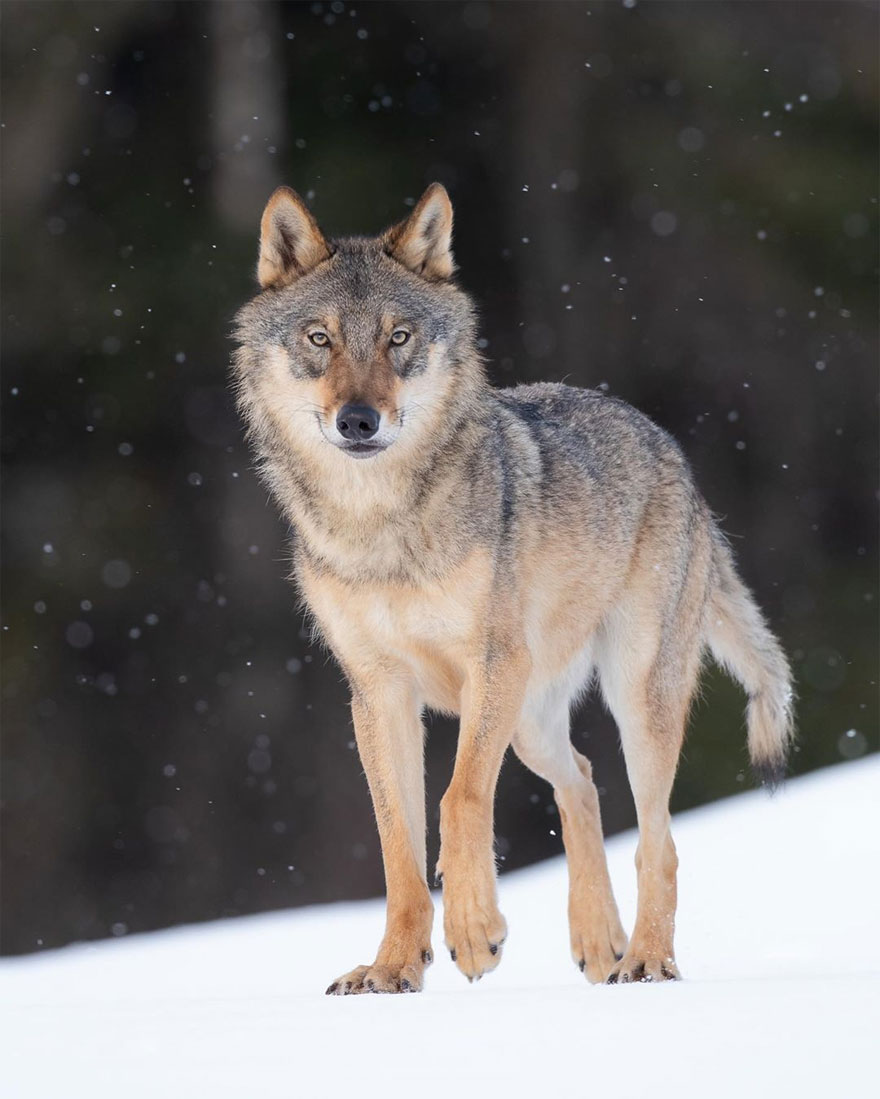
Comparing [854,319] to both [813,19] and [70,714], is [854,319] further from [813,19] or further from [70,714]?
[70,714]

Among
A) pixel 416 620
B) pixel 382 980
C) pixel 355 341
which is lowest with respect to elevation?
pixel 382 980

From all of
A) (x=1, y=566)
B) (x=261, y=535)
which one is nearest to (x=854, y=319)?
(x=261, y=535)

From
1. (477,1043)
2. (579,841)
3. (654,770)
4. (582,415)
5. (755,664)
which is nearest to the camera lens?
(477,1043)

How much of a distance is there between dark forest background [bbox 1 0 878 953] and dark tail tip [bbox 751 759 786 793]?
6.58m

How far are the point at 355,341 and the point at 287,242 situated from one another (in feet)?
2.08

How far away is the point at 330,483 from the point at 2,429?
31.5 ft

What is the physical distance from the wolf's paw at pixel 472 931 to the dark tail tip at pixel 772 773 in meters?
2.11

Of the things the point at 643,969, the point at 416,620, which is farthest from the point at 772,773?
the point at 416,620

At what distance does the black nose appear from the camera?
4.97 meters

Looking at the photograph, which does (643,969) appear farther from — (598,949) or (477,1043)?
(477,1043)

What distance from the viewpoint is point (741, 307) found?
49.1 feet

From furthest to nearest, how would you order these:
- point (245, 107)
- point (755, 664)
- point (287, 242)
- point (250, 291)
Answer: point (245, 107) < point (250, 291) < point (755, 664) < point (287, 242)

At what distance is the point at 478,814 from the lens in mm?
5000

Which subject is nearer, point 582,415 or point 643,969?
point 643,969
